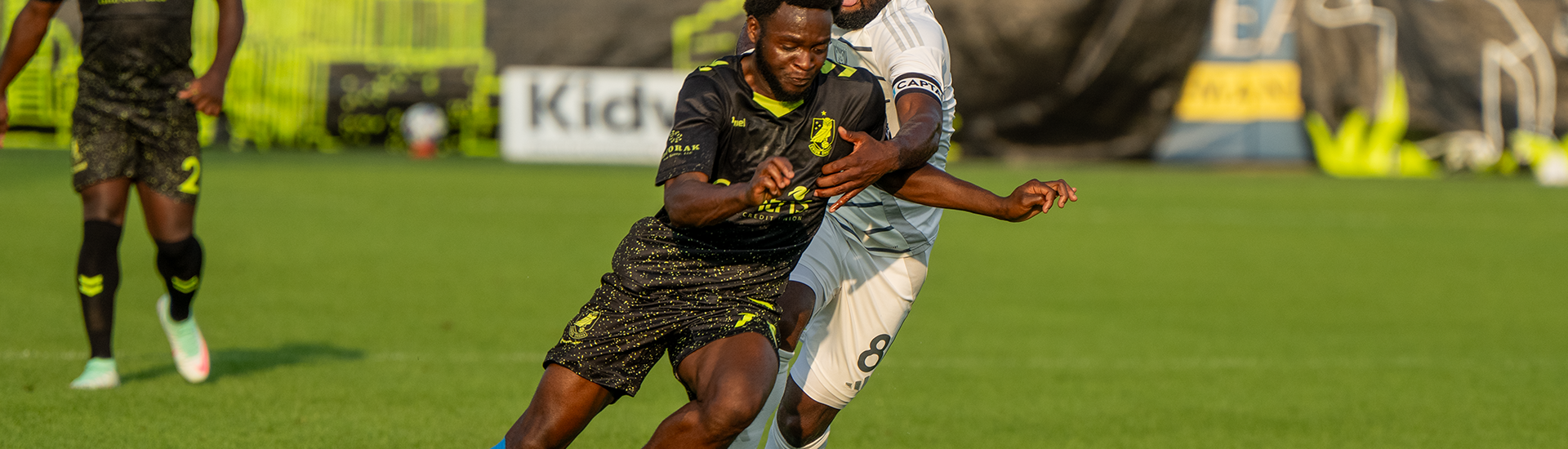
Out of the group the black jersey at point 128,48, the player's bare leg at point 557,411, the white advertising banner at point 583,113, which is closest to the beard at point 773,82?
the player's bare leg at point 557,411

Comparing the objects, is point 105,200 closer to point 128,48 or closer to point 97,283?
point 97,283

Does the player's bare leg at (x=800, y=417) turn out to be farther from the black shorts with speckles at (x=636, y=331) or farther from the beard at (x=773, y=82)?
the beard at (x=773, y=82)

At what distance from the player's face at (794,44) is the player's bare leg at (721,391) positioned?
28.0 inches

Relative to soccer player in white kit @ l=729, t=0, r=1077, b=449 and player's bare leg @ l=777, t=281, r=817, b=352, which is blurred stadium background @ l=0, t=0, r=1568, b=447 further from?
player's bare leg @ l=777, t=281, r=817, b=352

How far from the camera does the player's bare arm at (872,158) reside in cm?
392

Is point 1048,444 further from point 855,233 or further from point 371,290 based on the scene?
point 371,290

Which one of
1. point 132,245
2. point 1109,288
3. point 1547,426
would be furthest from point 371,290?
point 1547,426

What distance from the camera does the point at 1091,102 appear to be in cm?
2252

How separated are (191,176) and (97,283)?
0.59m

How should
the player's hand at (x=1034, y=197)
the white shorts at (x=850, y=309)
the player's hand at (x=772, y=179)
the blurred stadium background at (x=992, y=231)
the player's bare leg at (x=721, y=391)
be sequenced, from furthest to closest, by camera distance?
the blurred stadium background at (x=992, y=231)
the white shorts at (x=850, y=309)
the player's hand at (x=1034, y=197)
the player's bare leg at (x=721, y=391)
the player's hand at (x=772, y=179)

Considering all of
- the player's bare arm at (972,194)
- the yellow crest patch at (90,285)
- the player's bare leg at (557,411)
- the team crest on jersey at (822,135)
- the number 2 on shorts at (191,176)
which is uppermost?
the team crest on jersey at (822,135)

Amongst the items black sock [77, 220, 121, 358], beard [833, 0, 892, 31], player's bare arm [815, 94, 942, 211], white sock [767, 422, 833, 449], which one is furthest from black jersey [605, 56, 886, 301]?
black sock [77, 220, 121, 358]

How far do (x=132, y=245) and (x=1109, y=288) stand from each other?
7406mm

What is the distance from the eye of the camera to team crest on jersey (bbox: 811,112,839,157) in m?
4.18
